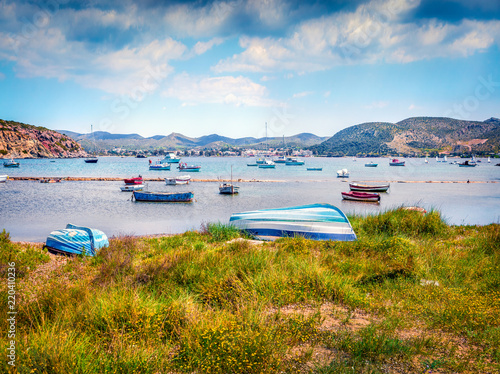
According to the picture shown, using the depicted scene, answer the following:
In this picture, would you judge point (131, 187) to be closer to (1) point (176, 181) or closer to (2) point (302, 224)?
(1) point (176, 181)

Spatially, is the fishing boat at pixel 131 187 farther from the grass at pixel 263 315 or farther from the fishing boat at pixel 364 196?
the grass at pixel 263 315

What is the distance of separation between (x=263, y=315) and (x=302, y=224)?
343 inches

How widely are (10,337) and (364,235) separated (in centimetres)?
1258

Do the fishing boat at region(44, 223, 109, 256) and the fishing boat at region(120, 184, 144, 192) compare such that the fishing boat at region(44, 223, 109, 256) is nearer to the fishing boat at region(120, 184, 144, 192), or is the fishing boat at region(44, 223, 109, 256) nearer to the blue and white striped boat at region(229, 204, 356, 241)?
the blue and white striped boat at region(229, 204, 356, 241)

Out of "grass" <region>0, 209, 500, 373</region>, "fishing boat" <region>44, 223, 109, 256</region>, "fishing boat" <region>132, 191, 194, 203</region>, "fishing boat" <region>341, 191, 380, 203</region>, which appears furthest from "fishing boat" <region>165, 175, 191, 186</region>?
"grass" <region>0, 209, 500, 373</region>

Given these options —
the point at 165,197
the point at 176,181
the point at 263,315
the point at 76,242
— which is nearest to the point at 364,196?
the point at 165,197

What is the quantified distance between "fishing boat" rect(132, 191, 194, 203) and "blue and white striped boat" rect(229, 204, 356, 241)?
2505 cm

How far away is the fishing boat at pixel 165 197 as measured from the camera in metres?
39.1

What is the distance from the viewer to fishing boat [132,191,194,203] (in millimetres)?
39125

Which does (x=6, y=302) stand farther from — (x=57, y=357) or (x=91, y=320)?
(x=57, y=357)

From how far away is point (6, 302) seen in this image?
6.21 m

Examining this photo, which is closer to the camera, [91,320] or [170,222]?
[91,320]

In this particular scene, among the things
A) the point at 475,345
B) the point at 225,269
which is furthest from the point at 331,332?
the point at 225,269

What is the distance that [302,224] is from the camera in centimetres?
1395
